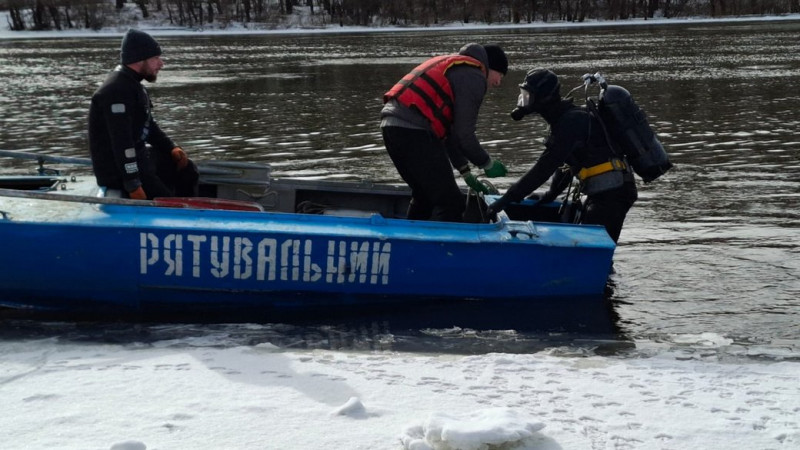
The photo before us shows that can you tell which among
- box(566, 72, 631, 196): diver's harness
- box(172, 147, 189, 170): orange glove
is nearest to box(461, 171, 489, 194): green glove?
box(566, 72, 631, 196): diver's harness

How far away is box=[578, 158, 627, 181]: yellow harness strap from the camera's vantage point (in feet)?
19.4

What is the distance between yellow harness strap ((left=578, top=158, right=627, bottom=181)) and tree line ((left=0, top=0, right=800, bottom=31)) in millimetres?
42376

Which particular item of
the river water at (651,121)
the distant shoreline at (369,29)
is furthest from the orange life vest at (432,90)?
the distant shoreline at (369,29)

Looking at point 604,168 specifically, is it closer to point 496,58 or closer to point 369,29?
point 496,58

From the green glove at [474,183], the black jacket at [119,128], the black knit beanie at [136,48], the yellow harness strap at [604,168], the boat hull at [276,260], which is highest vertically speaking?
the black knit beanie at [136,48]

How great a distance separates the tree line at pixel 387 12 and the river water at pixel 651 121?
49.7 ft

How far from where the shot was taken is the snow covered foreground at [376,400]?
3.61 m

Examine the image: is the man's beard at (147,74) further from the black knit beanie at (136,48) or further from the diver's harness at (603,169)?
the diver's harness at (603,169)

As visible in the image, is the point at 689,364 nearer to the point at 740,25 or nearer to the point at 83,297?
the point at 83,297

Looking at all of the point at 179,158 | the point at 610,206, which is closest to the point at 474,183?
the point at 610,206

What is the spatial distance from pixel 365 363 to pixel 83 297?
1945 millimetres

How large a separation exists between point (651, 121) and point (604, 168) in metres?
8.89

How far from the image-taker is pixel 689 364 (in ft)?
15.6

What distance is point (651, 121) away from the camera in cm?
1430
